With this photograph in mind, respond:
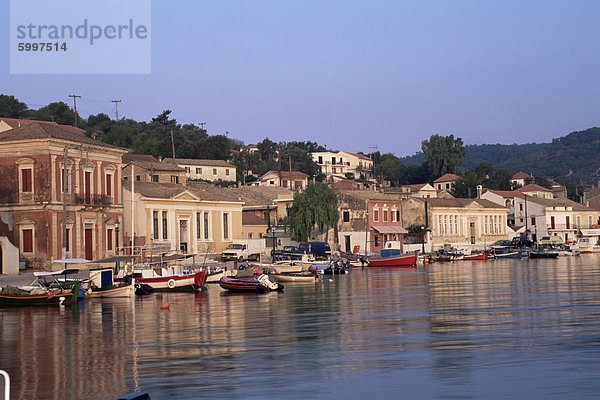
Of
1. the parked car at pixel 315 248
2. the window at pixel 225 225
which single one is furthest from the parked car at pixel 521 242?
the window at pixel 225 225

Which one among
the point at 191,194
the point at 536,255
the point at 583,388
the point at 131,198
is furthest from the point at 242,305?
the point at 536,255

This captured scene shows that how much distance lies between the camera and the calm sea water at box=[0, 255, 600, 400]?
664 inches

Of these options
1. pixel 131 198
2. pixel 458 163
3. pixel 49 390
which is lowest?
pixel 49 390

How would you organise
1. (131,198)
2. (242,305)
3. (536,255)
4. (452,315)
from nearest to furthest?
(452,315), (242,305), (131,198), (536,255)

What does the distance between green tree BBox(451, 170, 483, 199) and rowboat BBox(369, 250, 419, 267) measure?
203 ft

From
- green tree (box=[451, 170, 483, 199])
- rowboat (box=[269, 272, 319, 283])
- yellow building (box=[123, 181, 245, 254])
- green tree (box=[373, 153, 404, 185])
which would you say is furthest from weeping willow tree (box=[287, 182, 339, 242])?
green tree (box=[373, 153, 404, 185])

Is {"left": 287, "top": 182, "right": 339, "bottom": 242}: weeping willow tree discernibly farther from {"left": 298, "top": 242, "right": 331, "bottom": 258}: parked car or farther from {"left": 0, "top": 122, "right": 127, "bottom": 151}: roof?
{"left": 0, "top": 122, "right": 127, "bottom": 151}: roof


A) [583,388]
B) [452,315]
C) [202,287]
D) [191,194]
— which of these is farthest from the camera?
[191,194]

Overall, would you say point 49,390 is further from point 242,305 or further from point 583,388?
point 242,305

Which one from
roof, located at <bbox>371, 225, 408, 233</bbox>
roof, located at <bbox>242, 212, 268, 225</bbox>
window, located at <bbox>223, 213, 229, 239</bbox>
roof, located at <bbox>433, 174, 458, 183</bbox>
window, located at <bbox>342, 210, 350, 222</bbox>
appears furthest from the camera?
roof, located at <bbox>433, 174, 458, 183</bbox>

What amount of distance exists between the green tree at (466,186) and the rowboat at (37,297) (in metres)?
108

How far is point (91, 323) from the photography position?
104 feet

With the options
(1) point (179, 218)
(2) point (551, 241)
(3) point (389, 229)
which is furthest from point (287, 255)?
(2) point (551, 241)

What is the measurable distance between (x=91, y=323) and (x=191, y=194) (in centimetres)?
4236
